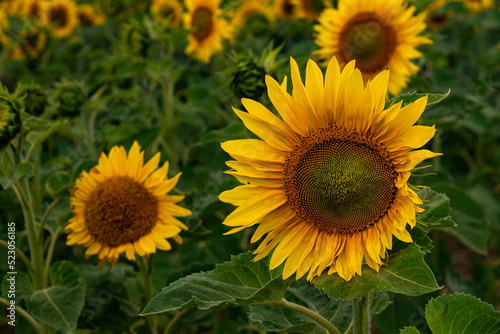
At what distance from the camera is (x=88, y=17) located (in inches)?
127

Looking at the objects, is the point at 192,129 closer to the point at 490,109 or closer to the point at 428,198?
the point at 490,109

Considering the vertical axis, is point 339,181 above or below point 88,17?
above

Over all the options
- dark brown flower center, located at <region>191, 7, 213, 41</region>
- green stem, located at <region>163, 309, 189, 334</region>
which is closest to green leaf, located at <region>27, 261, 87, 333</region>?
green stem, located at <region>163, 309, 189, 334</region>

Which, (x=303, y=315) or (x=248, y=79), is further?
(x=248, y=79)

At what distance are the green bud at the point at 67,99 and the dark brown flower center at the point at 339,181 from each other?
0.93 meters

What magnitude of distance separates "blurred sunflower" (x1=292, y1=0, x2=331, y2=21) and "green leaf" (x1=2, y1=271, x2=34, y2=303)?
4.98 ft

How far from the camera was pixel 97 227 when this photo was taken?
3.74ft

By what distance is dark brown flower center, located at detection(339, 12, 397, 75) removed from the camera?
156 cm

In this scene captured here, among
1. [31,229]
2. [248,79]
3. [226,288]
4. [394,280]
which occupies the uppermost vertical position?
[248,79]

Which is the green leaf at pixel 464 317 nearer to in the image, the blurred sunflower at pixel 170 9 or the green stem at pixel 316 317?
the green stem at pixel 316 317

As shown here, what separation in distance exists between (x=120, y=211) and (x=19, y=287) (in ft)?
1.03

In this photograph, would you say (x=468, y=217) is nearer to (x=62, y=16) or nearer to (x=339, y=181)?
(x=339, y=181)

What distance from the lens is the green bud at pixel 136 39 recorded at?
1.90 metres

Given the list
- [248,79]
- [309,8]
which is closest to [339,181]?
[248,79]
